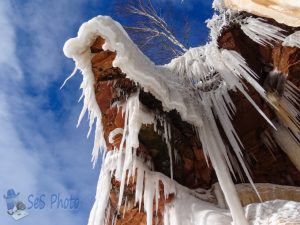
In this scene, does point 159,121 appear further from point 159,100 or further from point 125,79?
point 125,79

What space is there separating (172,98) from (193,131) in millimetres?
681

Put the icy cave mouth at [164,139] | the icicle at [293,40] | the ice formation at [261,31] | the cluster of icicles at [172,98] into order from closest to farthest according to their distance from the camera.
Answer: the cluster of icicles at [172,98] → the icy cave mouth at [164,139] → the icicle at [293,40] → the ice formation at [261,31]

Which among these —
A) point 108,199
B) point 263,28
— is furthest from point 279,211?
point 263,28

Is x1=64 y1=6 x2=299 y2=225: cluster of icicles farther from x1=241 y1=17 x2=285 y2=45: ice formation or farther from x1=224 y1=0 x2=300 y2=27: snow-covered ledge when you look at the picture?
x1=224 y1=0 x2=300 y2=27: snow-covered ledge

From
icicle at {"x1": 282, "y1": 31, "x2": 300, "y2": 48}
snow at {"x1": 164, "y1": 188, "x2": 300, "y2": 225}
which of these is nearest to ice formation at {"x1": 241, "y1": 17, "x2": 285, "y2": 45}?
icicle at {"x1": 282, "y1": 31, "x2": 300, "y2": 48}

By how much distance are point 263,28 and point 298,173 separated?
6.97 ft

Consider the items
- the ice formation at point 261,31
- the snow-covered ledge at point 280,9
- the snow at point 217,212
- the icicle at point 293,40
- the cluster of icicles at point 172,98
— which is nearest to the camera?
the snow-covered ledge at point 280,9

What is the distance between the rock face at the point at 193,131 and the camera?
4.75m

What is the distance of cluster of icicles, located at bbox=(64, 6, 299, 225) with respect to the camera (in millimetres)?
4316

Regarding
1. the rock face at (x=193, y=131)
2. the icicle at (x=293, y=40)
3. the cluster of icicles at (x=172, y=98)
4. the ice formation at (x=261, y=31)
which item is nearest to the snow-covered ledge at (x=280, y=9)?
the cluster of icicles at (x=172, y=98)

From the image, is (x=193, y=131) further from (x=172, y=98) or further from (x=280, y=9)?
(x=280, y=9)

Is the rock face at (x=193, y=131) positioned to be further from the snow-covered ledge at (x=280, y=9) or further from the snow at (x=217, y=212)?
the snow-covered ledge at (x=280, y=9)

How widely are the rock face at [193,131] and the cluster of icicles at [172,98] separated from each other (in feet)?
0.34

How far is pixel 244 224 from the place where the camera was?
3.89 metres
